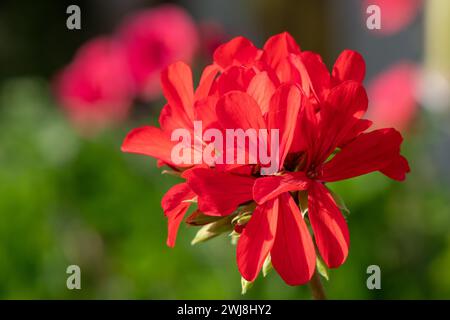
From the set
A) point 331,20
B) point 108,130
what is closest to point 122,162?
point 108,130

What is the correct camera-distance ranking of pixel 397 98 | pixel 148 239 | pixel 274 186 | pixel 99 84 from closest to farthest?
pixel 274 186
pixel 148 239
pixel 397 98
pixel 99 84

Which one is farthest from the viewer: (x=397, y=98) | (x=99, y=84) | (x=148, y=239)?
(x=99, y=84)

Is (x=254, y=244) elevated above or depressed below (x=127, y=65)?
below

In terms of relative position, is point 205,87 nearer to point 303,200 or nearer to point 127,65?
point 303,200

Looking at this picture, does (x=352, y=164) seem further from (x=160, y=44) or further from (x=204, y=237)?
(x=160, y=44)

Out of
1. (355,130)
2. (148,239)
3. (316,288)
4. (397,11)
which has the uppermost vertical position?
(397,11)

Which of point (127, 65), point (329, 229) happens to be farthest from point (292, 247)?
point (127, 65)
